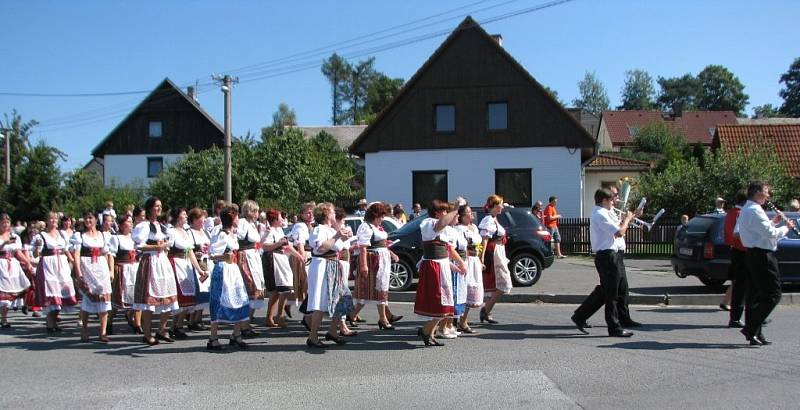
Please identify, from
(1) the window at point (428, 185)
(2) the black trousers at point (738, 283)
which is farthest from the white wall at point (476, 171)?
(2) the black trousers at point (738, 283)

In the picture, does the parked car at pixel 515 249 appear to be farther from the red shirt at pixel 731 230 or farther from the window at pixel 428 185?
the window at pixel 428 185

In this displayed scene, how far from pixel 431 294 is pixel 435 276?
22 cm

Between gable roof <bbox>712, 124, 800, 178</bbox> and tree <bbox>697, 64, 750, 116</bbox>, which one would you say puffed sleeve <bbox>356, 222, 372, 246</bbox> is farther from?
tree <bbox>697, 64, 750, 116</bbox>

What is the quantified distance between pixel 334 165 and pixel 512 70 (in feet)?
57.1

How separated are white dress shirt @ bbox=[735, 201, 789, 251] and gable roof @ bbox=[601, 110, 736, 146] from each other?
6974 centimetres

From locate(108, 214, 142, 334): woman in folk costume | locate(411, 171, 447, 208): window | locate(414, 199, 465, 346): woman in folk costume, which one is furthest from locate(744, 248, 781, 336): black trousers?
locate(411, 171, 447, 208): window

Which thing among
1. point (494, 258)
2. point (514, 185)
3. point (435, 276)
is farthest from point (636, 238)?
point (435, 276)

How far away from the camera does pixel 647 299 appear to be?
13.1 m

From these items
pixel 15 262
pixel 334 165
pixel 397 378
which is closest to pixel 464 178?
pixel 334 165

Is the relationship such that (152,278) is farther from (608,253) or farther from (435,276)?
(608,253)

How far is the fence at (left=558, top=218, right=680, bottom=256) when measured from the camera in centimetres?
2392

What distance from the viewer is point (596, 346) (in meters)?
8.67

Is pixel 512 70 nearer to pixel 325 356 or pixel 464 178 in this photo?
pixel 464 178

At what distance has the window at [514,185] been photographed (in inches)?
1168
